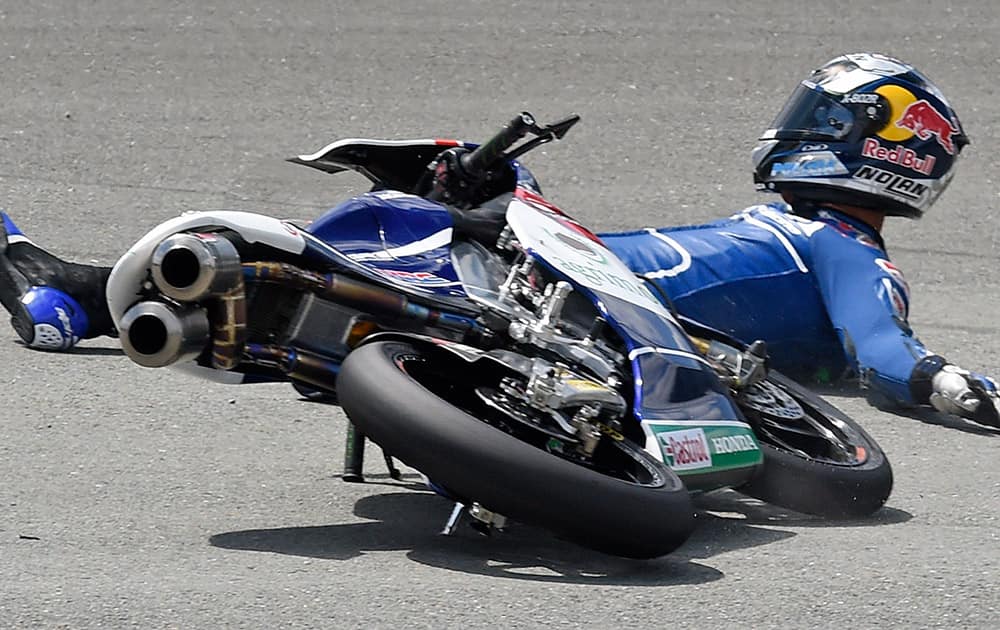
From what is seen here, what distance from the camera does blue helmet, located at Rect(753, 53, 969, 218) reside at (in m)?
6.43

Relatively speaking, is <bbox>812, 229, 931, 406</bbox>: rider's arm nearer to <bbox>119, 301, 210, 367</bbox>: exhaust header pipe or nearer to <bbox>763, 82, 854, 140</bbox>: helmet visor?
<bbox>763, 82, 854, 140</bbox>: helmet visor

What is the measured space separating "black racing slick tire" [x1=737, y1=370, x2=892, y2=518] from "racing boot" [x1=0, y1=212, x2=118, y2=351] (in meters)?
2.31

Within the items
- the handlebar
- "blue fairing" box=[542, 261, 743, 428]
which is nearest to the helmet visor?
the handlebar

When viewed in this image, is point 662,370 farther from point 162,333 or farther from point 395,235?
point 162,333

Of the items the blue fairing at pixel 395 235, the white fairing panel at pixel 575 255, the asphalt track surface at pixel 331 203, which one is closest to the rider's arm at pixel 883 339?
the asphalt track surface at pixel 331 203

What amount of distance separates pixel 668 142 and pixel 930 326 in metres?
2.60

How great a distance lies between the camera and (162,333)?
4.04 metres

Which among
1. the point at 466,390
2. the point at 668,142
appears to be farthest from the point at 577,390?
the point at 668,142

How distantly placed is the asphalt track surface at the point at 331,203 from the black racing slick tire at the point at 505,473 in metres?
0.14

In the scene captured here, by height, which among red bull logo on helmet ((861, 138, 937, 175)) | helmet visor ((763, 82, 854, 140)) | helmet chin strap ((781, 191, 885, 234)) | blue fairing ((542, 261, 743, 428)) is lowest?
blue fairing ((542, 261, 743, 428))

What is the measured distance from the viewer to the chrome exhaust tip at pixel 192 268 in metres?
4.05

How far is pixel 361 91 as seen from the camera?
400 inches

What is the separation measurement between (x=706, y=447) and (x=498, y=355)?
62 centimetres

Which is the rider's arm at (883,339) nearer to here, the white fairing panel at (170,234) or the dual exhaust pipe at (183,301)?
the white fairing panel at (170,234)
